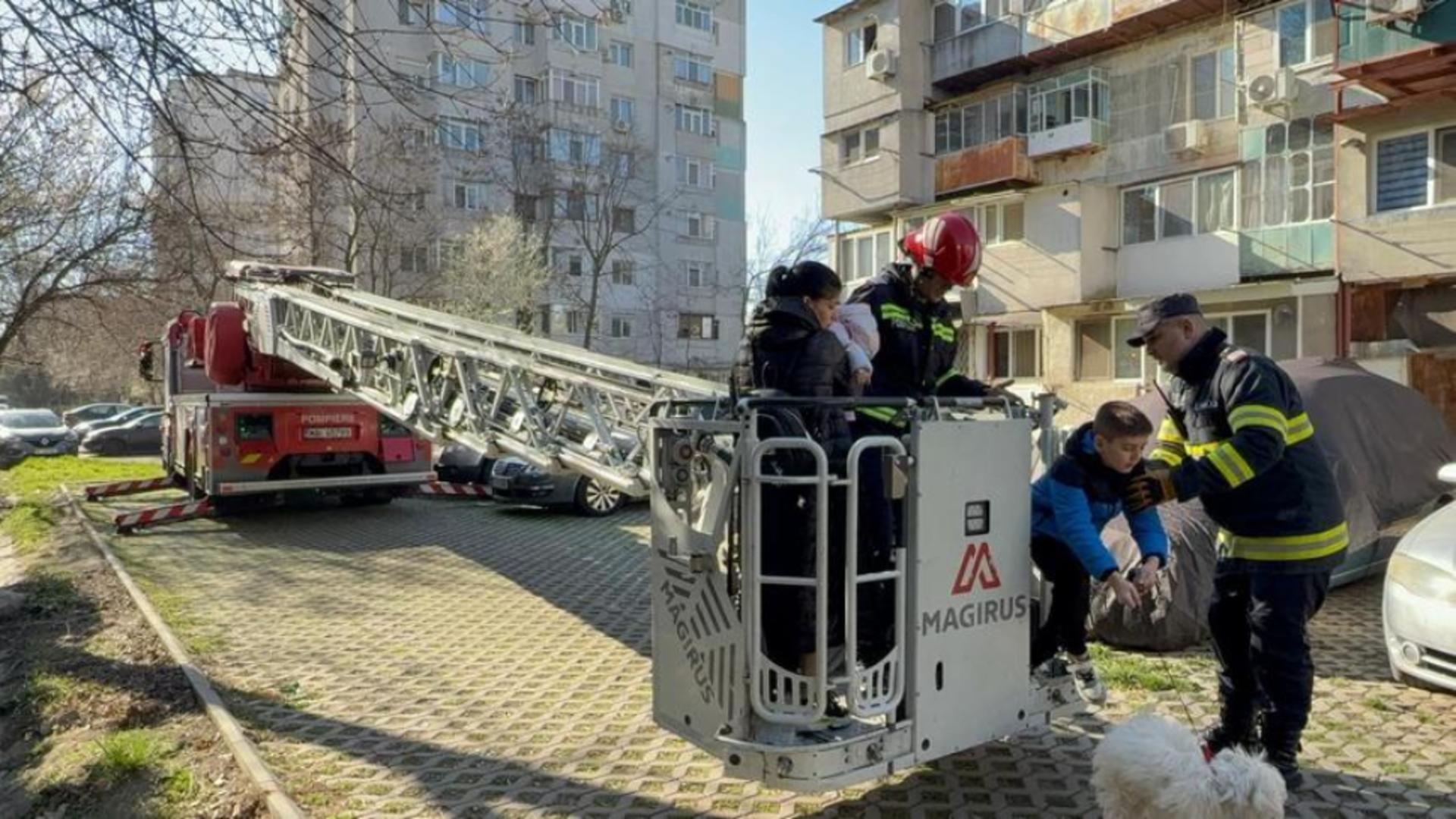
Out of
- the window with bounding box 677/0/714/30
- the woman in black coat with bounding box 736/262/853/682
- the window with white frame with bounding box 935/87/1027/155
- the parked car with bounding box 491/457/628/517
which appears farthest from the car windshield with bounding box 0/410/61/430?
the window with bounding box 677/0/714/30

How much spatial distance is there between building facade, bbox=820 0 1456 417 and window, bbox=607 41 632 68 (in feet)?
58.0

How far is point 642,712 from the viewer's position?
5.40 meters

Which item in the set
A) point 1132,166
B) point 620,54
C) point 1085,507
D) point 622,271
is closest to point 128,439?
point 622,271

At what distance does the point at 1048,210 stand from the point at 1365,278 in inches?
295

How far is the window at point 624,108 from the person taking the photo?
4478 centimetres

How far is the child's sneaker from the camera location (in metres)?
4.02

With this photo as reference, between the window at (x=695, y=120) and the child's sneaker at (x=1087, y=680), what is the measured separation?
45.6 m

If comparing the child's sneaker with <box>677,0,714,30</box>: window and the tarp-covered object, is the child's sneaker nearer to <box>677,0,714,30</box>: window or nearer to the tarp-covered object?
the tarp-covered object

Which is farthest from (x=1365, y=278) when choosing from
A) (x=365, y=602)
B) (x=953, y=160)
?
(x=365, y=602)

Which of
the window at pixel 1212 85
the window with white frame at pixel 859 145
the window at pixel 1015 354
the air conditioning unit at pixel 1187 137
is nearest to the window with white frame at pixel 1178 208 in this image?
the air conditioning unit at pixel 1187 137

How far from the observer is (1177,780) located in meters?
2.93

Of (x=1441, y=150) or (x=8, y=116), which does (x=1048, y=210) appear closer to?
(x=1441, y=150)

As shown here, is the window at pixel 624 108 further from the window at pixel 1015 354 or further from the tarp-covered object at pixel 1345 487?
the tarp-covered object at pixel 1345 487

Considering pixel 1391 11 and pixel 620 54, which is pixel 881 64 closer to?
pixel 1391 11
